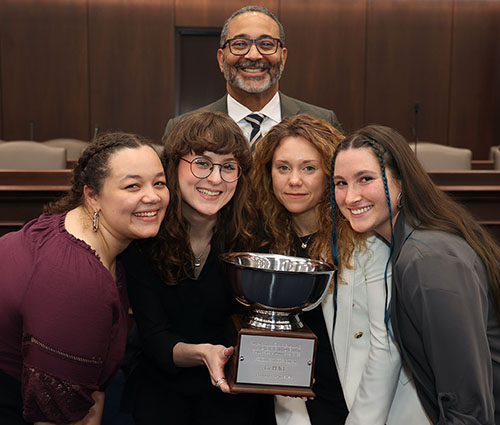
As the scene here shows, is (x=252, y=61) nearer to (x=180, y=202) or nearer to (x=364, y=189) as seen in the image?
(x=180, y=202)

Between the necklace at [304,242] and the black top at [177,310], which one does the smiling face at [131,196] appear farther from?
the necklace at [304,242]

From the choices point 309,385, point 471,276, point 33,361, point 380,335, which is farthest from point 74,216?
point 471,276

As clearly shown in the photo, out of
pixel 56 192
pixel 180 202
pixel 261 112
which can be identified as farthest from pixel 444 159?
pixel 180 202

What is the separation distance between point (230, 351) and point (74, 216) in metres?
0.63

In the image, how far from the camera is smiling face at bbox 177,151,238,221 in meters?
1.79

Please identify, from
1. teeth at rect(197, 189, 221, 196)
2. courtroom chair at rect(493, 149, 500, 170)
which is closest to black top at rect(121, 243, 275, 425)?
teeth at rect(197, 189, 221, 196)

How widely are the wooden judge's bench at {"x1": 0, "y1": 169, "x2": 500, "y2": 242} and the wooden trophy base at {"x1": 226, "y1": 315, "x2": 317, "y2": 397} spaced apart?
2084 mm

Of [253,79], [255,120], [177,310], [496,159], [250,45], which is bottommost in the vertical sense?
[177,310]

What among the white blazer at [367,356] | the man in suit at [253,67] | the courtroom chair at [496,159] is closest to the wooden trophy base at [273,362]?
the white blazer at [367,356]

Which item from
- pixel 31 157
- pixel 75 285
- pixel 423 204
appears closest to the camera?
pixel 75 285

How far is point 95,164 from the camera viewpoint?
1.65 m

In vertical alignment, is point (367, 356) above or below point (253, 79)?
below

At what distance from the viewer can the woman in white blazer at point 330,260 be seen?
65.1 inches

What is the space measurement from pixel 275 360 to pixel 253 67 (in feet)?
5.09
